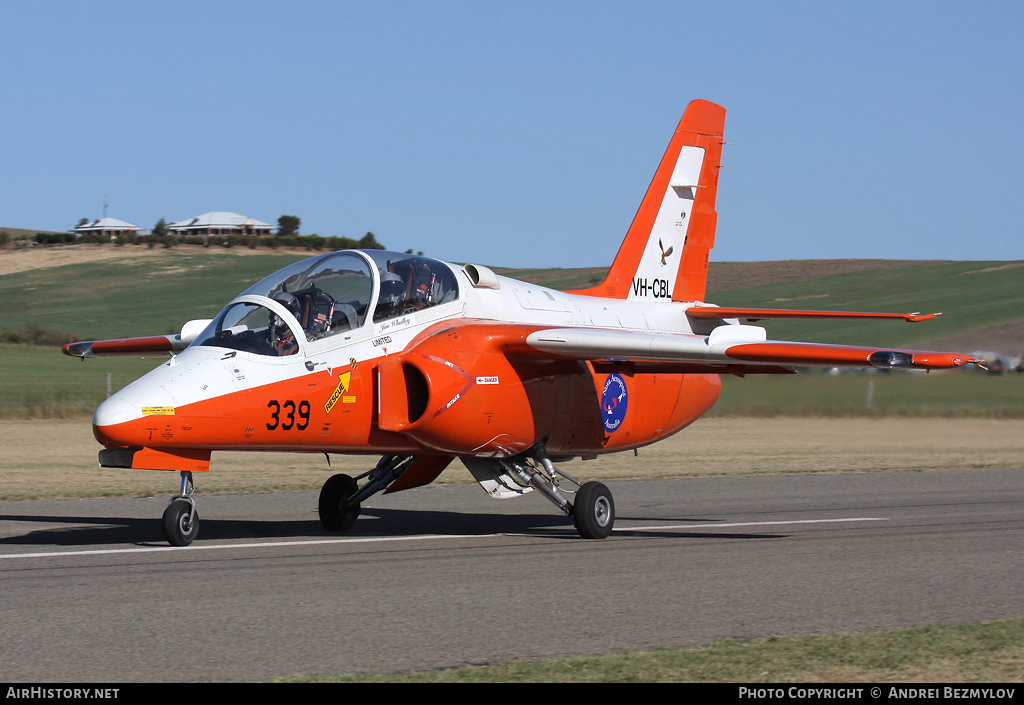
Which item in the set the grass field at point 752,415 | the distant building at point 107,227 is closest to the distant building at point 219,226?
the distant building at point 107,227

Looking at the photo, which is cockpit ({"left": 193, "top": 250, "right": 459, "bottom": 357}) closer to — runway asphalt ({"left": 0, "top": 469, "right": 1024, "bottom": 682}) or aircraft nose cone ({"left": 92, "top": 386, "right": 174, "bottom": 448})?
aircraft nose cone ({"left": 92, "top": 386, "right": 174, "bottom": 448})

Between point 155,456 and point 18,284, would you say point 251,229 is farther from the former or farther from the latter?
point 155,456

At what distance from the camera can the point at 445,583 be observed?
880 cm

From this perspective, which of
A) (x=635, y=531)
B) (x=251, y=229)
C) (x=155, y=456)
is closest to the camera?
(x=155, y=456)

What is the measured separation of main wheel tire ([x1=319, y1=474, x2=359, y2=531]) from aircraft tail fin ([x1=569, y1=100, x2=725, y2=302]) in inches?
185

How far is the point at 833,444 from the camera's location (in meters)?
26.1

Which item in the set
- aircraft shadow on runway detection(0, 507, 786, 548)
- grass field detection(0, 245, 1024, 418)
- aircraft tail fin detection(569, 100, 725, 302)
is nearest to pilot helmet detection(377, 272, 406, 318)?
aircraft shadow on runway detection(0, 507, 786, 548)

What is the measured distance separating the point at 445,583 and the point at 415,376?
2.63 meters

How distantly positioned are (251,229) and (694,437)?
92565mm

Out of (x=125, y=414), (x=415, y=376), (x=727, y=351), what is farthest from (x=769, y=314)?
(x=125, y=414)

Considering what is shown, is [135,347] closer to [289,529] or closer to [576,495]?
[289,529]

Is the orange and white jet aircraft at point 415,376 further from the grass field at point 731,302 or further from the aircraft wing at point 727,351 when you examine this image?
the grass field at point 731,302

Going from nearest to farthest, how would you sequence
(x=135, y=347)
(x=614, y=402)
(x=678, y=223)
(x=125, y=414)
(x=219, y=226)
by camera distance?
(x=125, y=414) → (x=614, y=402) → (x=135, y=347) → (x=678, y=223) → (x=219, y=226)

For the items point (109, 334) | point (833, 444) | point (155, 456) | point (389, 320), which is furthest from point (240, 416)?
point (109, 334)
